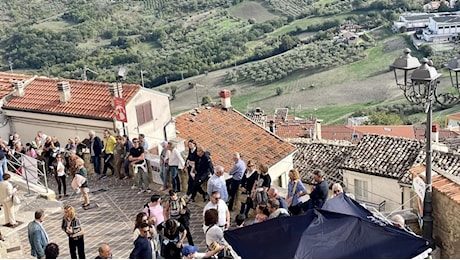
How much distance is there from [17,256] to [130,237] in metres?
2.02

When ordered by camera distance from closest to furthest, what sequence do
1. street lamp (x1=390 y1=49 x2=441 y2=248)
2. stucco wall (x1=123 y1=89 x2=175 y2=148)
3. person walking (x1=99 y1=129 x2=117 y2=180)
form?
street lamp (x1=390 y1=49 x2=441 y2=248), person walking (x1=99 y1=129 x2=117 y2=180), stucco wall (x1=123 y1=89 x2=175 y2=148)

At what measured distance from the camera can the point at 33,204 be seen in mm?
13922

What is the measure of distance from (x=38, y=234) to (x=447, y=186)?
622 centimetres

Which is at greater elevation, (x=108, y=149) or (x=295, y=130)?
(x=108, y=149)

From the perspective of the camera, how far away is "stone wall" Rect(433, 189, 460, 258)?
9.18m

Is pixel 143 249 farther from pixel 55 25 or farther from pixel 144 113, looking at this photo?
pixel 55 25

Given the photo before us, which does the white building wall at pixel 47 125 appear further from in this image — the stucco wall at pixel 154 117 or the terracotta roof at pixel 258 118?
the terracotta roof at pixel 258 118

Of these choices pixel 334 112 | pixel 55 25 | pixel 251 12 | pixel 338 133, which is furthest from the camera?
pixel 251 12

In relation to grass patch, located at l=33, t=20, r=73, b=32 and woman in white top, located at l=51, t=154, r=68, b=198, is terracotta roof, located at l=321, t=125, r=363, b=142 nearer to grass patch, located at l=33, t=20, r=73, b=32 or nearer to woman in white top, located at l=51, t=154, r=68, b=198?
woman in white top, located at l=51, t=154, r=68, b=198

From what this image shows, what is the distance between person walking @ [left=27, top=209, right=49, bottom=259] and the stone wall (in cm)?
595

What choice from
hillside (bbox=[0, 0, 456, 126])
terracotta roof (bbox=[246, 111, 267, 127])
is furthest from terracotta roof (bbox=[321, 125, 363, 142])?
hillside (bbox=[0, 0, 456, 126])

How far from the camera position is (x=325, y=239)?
729 cm

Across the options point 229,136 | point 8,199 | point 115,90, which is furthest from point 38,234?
point 229,136

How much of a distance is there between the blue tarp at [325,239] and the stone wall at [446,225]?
1932mm
